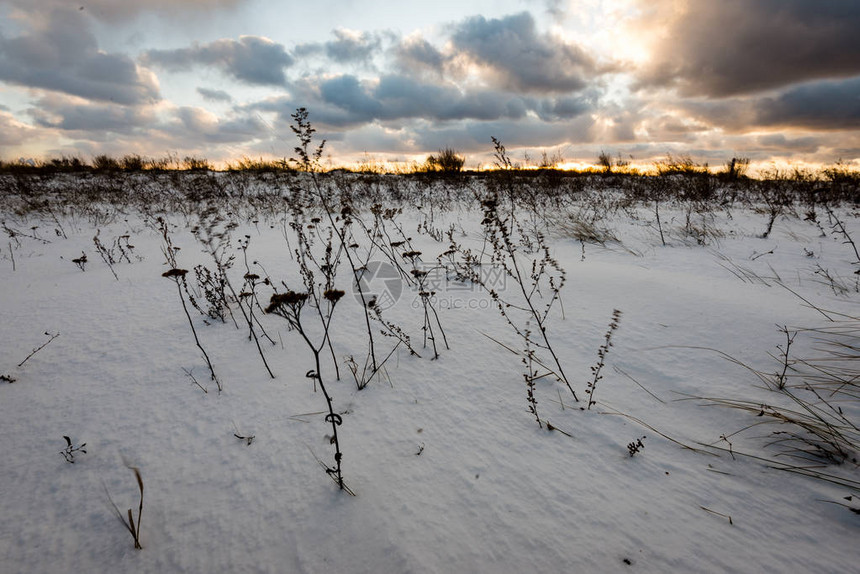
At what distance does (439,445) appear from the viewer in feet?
4.96

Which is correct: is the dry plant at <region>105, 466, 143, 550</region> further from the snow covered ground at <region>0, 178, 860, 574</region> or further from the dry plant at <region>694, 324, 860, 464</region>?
the dry plant at <region>694, 324, 860, 464</region>

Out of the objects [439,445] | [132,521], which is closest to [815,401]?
[439,445]

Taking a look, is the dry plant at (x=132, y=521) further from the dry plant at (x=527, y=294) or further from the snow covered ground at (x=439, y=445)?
the dry plant at (x=527, y=294)

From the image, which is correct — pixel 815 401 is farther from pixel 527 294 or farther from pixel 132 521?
pixel 132 521

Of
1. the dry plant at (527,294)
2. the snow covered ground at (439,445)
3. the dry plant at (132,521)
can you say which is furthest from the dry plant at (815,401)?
the dry plant at (132,521)

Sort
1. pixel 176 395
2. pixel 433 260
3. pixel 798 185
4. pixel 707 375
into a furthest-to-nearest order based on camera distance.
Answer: pixel 798 185 < pixel 433 260 < pixel 176 395 < pixel 707 375

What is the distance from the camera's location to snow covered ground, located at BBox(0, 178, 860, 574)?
1.11 meters

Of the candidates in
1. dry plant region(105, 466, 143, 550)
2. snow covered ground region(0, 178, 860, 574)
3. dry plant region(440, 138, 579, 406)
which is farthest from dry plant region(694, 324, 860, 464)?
dry plant region(105, 466, 143, 550)

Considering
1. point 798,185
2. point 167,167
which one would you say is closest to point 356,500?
point 798,185

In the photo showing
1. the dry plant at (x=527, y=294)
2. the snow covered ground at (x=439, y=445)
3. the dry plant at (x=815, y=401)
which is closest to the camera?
the snow covered ground at (x=439, y=445)

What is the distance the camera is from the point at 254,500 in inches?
51.7

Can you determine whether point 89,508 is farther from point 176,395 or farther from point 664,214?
point 664,214

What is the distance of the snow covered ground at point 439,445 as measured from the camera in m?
1.11

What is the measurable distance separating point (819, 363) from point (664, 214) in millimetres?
5760
